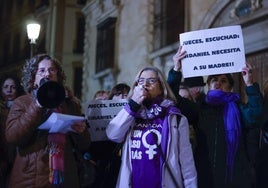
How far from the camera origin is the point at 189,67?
391 centimetres

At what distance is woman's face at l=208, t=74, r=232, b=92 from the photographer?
4.00 meters

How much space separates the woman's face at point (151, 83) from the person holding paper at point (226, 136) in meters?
0.44

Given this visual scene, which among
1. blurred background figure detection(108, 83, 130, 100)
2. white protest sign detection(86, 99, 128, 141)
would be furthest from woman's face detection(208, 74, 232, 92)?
blurred background figure detection(108, 83, 130, 100)

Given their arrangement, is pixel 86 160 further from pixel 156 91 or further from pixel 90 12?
pixel 90 12

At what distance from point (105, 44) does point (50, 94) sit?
40.9ft

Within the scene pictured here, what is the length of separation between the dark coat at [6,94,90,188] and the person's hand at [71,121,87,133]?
6.1 inches

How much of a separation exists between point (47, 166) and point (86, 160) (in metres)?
0.54

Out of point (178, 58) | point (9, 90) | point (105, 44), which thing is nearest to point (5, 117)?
point (9, 90)

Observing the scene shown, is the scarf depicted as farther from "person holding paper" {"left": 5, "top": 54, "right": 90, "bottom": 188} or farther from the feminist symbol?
"person holding paper" {"left": 5, "top": 54, "right": 90, "bottom": 188}

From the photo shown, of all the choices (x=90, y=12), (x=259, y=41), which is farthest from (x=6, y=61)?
(x=259, y=41)

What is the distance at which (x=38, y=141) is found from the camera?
10.2ft

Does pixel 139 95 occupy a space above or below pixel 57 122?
above

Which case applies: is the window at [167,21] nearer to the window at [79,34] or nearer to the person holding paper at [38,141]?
the person holding paper at [38,141]

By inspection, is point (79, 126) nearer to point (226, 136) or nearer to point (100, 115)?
point (100, 115)
